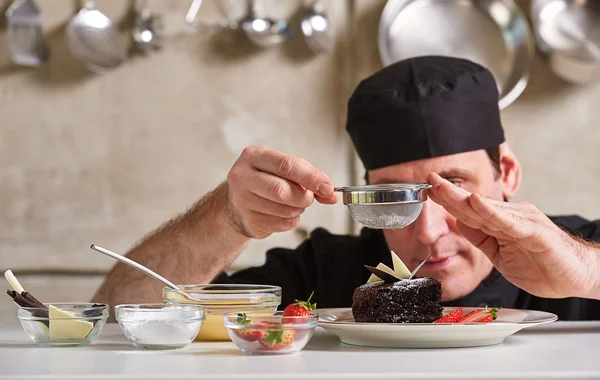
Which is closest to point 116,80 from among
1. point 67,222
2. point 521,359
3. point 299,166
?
point 67,222

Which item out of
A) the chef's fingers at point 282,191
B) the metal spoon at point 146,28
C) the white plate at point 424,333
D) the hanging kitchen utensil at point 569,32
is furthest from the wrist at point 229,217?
the hanging kitchen utensil at point 569,32

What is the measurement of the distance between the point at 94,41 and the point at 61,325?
1639 mm

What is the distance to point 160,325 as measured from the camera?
3.80 ft

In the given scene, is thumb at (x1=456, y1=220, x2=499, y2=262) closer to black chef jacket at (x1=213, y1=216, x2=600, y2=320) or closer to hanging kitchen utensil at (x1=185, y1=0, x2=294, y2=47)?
black chef jacket at (x1=213, y1=216, x2=600, y2=320)

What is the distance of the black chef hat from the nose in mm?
139

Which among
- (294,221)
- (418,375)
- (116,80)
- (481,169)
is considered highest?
(116,80)

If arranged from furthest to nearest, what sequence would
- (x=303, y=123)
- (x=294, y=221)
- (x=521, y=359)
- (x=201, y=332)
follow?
(x=303, y=123)
(x=294, y=221)
(x=201, y=332)
(x=521, y=359)

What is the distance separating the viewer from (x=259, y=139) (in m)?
2.75

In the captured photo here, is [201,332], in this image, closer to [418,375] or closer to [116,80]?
[418,375]

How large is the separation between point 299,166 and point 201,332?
12.2 inches

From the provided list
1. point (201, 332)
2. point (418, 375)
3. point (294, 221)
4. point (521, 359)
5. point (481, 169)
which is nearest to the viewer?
point (418, 375)

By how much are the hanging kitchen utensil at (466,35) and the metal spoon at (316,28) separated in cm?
18

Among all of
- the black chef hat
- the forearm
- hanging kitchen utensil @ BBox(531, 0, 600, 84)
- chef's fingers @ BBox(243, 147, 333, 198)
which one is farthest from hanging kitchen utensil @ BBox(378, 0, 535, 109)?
chef's fingers @ BBox(243, 147, 333, 198)

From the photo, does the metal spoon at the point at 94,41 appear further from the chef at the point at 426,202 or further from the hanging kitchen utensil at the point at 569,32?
the hanging kitchen utensil at the point at 569,32
